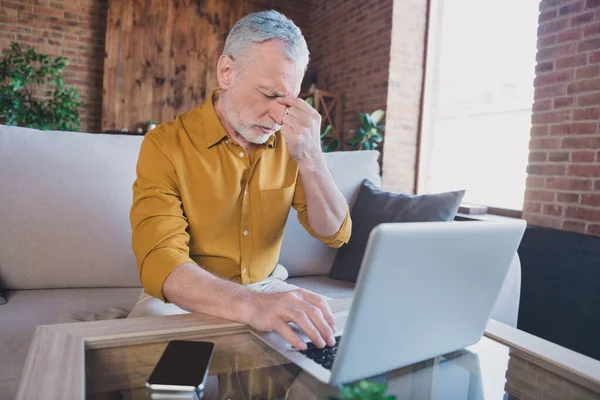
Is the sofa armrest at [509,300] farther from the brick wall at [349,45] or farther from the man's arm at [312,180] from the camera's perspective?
the brick wall at [349,45]

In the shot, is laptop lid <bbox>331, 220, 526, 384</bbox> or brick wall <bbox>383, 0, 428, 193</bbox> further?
brick wall <bbox>383, 0, 428, 193</bbox>

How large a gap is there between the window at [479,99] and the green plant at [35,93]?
3356 millimetres

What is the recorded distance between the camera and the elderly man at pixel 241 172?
48.3 inches

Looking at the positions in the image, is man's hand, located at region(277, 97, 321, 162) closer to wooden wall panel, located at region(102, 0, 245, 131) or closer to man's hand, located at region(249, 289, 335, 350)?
man's hand, located at region(249, 289, 335, 350)

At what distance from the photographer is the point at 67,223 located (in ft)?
5.11

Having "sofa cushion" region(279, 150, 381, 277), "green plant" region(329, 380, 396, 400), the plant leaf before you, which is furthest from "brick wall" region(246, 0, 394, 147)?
"green plant" region(329, 380, 396, 400)

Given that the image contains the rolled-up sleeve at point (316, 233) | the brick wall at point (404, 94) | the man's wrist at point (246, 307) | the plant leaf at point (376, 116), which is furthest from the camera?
the brick wall at point (404, 94)

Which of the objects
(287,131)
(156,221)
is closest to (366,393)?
(156,221)

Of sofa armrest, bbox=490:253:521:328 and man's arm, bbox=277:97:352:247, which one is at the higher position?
man's arm, bbox=277:97:352:247

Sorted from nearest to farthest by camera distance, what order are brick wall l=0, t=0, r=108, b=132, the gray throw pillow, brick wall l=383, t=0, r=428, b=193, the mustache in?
the mustache, the gray throw pillow, brick wall l=383, t=0, r=428, b=193, brick wall l=0, t=0, r=108, b=132

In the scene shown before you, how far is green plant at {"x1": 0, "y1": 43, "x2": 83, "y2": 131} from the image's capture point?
13.8 feet

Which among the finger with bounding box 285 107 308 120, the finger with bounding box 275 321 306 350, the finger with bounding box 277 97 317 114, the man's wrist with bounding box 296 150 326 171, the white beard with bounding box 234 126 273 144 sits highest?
the finger with bounding box 277 97 317 114

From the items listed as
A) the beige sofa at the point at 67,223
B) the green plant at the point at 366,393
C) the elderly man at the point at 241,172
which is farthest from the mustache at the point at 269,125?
the green plant at the point at 366,393

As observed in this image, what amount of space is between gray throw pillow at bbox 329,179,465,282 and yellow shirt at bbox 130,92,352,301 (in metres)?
0.46
